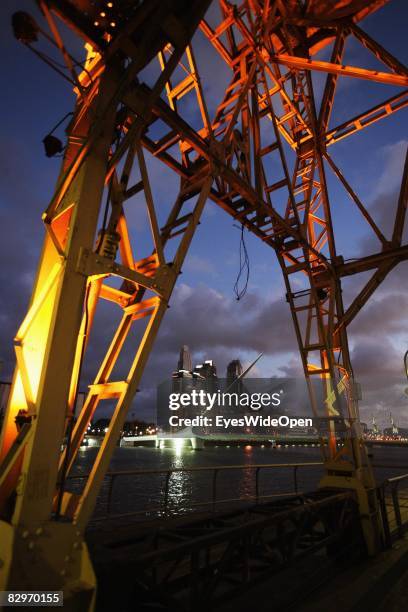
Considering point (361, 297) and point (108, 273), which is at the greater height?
point (361, 297)

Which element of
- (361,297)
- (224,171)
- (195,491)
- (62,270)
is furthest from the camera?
(195,491)

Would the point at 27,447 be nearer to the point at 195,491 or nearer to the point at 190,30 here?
the point at 190,30

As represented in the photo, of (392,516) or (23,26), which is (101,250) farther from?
(392,516)

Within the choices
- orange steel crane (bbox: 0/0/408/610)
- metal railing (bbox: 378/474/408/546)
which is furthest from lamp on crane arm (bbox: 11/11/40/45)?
metal railing (bbox: 378/474/408/546)

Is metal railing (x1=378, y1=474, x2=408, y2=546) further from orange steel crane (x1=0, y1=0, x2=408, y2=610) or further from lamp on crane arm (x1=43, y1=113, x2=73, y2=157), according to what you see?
lamp on crane arm (x1=43, y1=113, x2=73, y2=157)

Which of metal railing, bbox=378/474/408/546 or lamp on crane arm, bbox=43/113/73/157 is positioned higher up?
lamp on crane arm, bbox=43/113/73/157

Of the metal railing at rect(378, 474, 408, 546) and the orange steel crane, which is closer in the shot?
the orange steel crane

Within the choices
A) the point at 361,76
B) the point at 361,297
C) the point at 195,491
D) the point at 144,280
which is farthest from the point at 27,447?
the point at 195,491

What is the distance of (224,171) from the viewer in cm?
643

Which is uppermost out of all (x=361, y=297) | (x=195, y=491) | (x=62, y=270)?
(x=361, y=297)

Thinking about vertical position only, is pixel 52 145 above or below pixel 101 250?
above

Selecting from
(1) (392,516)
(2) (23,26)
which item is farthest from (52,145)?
(1) (392,516)

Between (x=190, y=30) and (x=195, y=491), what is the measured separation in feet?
129

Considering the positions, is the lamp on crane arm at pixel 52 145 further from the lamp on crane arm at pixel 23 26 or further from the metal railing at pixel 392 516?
the metal railing at pixel 392 516
